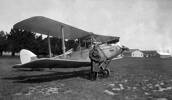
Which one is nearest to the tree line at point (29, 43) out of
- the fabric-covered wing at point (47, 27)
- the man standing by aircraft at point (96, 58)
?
the fabric-covered wing at point (47, 27)

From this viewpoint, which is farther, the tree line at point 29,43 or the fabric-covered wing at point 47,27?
the tree line at point 29,43

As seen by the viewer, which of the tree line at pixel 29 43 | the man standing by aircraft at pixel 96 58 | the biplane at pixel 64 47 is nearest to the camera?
the biplane at pixel 64 47

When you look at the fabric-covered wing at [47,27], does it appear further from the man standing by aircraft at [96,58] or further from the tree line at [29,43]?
the tree line at [29,43]

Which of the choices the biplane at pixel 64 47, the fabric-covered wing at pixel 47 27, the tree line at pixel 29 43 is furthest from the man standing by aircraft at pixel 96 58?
the tree line at pixel 29 43

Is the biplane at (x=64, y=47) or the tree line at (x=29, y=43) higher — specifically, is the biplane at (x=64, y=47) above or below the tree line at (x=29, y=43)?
below

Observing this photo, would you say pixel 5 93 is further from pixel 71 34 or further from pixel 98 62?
pixel 71 34

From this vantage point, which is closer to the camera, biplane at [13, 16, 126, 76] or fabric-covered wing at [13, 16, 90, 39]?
biplane at [13, 16, 126, 76]

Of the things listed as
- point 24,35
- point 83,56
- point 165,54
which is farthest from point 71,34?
point 165,54

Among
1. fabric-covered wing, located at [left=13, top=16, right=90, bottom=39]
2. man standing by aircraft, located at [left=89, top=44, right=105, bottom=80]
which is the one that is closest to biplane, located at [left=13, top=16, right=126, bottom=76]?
fabric-covered wing, located at [left=13, top=16, right=90, bottom=39]

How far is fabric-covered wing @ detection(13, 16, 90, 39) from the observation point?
9.95 meters

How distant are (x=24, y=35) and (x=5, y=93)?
60.8 metres

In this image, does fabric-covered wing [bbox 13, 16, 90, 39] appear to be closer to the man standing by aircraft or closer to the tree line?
the man standing by aircraft

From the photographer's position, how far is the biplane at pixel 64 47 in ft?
31.0

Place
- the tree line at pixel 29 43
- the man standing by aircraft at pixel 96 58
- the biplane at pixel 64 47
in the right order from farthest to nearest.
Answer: the tree line at pixel 29 43
the man standing by aircraft at pixel 96 58
the biplane at pixel 64 47
